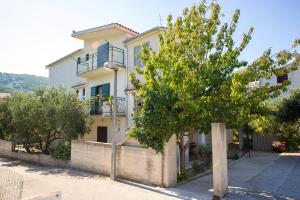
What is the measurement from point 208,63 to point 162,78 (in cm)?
198

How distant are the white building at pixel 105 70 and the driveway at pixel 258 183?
7150 mm

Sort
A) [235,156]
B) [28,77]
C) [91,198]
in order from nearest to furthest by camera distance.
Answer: [91,198] < [235,156] < [28,77]

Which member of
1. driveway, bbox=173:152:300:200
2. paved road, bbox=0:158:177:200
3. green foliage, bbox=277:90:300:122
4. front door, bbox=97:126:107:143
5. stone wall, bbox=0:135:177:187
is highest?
green foliage, bbox=277:90:300:122

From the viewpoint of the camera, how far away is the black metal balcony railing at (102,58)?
1772 centimetres

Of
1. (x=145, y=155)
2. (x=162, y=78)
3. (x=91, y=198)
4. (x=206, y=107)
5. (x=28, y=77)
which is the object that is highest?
(x=28, y=77)

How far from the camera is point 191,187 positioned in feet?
30.4

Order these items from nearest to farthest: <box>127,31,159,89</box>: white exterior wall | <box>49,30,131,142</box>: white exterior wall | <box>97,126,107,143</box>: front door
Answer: <box>127,31,159,89</box>: white exterior wall
<box>49,30,131,142</box>: white exterior wall
<box>97,126,107,143</box>: front door

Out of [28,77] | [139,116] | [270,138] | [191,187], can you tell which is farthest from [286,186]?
[28,77]

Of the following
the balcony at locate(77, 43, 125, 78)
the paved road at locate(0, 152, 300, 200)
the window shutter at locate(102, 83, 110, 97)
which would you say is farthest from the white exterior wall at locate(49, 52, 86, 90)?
the paved road at locate(0, 152, 300, 200)

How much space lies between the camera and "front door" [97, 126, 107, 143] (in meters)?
18.5

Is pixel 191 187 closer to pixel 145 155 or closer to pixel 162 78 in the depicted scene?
pixel 145 155

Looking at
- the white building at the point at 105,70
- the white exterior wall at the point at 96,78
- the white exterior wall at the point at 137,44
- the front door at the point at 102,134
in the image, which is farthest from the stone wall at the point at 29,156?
the white exterior wall at the point at 137,44

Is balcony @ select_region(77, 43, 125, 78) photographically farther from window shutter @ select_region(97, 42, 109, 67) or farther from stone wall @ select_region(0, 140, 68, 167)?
stone wall @ select_region(0, 140, 68, 167)

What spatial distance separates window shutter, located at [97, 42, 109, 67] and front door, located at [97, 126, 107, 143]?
501cm
